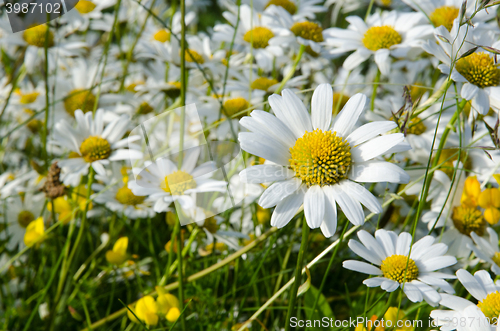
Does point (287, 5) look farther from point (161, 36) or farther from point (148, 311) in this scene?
point (148, 311)

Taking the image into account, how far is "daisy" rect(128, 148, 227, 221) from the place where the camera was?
0.63 metres

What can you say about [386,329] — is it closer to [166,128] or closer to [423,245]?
[423,245]

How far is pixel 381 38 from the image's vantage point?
913 millimetres

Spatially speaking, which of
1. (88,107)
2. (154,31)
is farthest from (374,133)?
→ (154,31)

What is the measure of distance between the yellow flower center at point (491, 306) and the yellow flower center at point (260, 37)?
788 millimetres

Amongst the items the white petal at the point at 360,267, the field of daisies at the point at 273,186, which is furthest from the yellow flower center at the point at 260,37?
the white petal at the point at 360,267

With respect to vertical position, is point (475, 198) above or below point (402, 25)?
below

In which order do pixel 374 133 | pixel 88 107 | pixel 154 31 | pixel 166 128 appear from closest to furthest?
pixel 374 133
pixel 166 128
pixel 88 107
pixel 154 31

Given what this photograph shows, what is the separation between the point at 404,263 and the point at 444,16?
23.3 inches

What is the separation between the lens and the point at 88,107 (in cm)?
106

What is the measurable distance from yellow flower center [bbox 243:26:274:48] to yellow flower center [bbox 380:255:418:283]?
27.5 inches

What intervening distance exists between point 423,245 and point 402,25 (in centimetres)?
56

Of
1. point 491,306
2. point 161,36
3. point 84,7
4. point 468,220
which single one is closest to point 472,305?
point 491,306

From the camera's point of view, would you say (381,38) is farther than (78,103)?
No
